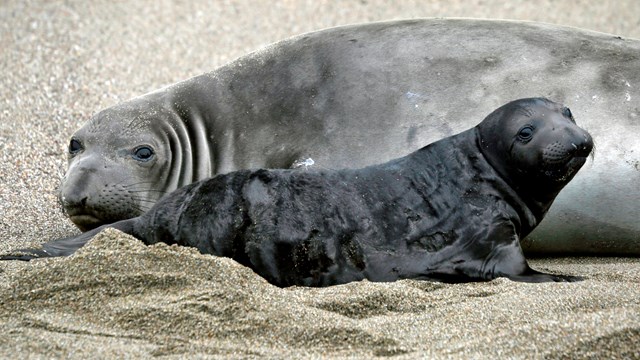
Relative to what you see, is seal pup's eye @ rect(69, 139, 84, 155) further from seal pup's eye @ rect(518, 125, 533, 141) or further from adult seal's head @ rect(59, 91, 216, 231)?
seal pup's eye @ rect(518, 125, 533, 141)

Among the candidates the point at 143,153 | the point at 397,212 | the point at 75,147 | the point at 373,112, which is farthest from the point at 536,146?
the point at 75,147

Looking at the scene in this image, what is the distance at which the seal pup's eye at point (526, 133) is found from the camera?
159 inches

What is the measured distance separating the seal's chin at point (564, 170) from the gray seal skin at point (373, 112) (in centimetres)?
50

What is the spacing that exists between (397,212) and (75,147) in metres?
1.83

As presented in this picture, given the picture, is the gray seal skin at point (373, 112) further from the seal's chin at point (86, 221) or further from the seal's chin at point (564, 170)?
the seal's chin at point (564, 170)

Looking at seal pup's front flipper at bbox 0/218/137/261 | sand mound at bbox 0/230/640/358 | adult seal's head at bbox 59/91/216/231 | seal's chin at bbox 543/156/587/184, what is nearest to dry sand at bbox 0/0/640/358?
sand mound at bbox 0/230/640/358

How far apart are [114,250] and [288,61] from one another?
1.80m

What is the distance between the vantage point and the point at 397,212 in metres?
3.90

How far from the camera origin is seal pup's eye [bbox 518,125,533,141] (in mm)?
4050

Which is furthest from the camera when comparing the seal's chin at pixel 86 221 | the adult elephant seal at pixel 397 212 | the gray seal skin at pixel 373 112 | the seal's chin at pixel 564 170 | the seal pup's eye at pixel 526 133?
the seal's chin at pixel 86 221

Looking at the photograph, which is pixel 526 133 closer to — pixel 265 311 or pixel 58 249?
pixel 265 311

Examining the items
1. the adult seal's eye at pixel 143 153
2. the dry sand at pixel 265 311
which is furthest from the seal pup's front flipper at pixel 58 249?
the adult seal's eye at pixel 143 153

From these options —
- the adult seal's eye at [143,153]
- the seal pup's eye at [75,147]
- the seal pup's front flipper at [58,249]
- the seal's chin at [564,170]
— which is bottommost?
the seal's chin at [564,170]

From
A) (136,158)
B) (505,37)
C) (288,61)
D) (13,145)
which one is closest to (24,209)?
(136,158)
